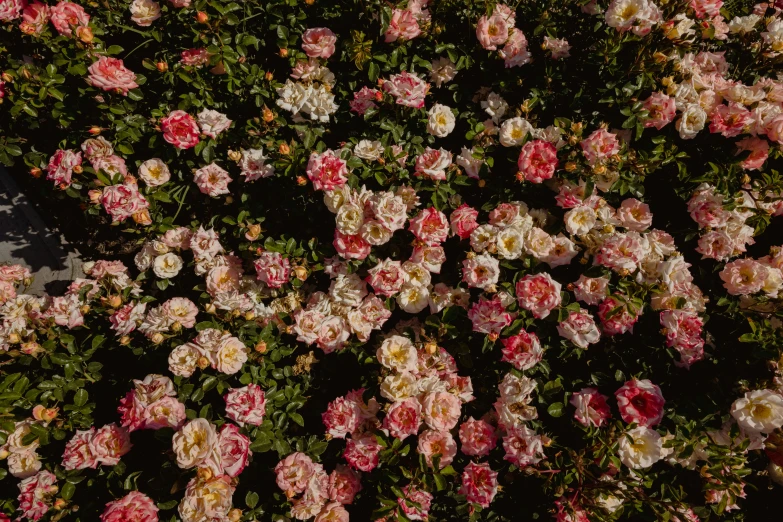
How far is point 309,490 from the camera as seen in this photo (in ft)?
5.86

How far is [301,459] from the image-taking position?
1.81 meters

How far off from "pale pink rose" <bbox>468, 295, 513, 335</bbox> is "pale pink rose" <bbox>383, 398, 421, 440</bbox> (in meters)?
0.44

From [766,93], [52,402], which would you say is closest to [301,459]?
[52,402]

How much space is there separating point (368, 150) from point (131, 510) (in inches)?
69.6

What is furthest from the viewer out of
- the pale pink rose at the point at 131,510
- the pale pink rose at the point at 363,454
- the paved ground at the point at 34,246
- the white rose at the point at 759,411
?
the paved ground at the point at 34,246

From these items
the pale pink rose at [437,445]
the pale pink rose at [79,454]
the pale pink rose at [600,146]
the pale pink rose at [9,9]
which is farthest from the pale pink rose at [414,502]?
the pale pink rose at [9,9]

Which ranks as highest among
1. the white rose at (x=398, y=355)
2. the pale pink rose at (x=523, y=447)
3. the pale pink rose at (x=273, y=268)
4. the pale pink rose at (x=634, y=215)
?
the pale pink rose at (x=634, y=215)

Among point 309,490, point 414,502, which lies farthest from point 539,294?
point 309,490

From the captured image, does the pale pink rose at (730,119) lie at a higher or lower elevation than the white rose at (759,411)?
higher

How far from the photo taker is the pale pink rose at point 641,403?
70.2 inches

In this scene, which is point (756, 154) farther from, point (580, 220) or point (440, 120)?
point (440, 120)

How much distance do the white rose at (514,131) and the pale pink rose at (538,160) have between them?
13 centimetres

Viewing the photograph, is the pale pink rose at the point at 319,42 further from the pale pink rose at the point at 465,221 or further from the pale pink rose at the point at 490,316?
the pale pink rose at the point at 490,316

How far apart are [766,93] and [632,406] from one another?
1778mm
